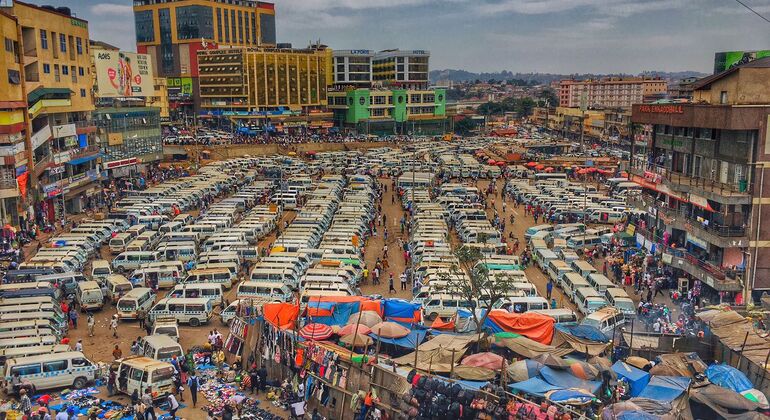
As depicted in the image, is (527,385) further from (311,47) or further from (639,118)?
(311,47)

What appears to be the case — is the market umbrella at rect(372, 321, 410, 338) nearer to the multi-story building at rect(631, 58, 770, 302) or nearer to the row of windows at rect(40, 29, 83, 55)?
the multi-story building at rect(631, 58, 770, 302)

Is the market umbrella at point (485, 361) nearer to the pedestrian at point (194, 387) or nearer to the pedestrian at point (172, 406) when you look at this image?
the pedestrian at point (194, 387)

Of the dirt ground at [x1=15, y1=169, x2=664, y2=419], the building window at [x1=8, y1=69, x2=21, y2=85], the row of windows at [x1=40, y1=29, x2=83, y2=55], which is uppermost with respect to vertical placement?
the row of windows at [x1=40, y1=29, x2=83, y2=55]

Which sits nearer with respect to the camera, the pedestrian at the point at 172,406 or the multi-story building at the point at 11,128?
the pedestrian at the point at 172,406

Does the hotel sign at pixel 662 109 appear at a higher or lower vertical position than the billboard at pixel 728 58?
lower

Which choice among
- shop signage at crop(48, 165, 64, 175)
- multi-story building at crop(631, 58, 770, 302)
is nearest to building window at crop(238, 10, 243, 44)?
shop signage at crop(48, 165, 64, 175)

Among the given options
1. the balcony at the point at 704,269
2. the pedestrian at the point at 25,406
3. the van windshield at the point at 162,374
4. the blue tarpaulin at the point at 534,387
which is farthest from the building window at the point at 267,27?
the blue tarpaulin at the point at 534,387

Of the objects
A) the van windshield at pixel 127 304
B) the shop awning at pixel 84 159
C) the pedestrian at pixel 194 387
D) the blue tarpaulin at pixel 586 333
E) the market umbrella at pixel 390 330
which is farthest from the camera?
the shop awning at pixel 84 159
